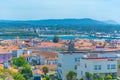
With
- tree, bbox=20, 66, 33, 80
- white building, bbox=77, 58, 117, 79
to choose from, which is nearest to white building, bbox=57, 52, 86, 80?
white building, bbox=77, 58, 117, 79

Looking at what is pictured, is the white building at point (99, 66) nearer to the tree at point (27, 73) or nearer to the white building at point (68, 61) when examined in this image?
the white building at point (68, 61)

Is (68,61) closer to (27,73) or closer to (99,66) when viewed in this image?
(27,73)

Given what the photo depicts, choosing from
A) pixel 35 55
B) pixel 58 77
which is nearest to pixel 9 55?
pixel 35 55

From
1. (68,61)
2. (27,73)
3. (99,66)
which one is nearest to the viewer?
(99,66)

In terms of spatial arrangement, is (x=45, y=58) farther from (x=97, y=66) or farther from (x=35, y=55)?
(x=97, y=66)

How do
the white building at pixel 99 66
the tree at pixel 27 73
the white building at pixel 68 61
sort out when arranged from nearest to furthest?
1. the white building at pixel 99 66
2. the tree at pixel 27 73
3. the white building at pixel 68 61

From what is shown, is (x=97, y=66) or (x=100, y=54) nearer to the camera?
(x=97, y=66)

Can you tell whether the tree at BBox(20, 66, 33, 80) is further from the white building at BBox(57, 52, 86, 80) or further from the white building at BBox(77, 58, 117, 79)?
the white building at BBox(77, 58, 117, 79)

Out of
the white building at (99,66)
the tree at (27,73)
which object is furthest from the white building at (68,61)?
the tree at (27,73)

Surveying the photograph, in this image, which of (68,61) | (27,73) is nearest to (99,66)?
(68,61)
